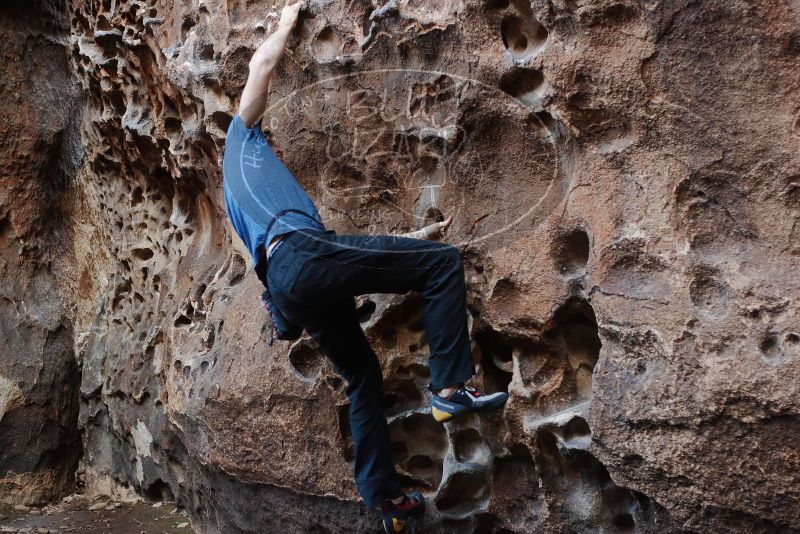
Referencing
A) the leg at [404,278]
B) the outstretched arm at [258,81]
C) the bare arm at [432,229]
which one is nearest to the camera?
the leg at [404,278]

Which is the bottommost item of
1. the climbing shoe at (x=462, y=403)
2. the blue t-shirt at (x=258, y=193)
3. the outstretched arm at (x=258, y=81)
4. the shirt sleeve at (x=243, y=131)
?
the climbing shoe at (x=462, y=403)

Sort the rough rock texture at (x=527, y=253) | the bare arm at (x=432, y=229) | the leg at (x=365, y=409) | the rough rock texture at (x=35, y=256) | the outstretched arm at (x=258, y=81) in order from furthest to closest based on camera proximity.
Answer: the rough rock texture at (x=35, y=256) → the bare arm at (x=432, y=229) → the leg at (x=365, y=409) → the outstretched arm at (x=258, y=81) → the rough rock texture at (x=527, y=253)

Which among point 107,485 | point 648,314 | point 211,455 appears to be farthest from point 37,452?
point 648,314

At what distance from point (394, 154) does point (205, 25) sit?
33.6 inches

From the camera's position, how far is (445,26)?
245 centimetres

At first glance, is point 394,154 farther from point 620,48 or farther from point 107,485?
point 107,485

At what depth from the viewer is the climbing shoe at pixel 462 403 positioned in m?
2.23

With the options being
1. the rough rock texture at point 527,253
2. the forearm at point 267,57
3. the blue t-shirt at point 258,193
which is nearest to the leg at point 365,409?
the rough rock texture at point 527,253

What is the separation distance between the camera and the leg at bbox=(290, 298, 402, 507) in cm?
241

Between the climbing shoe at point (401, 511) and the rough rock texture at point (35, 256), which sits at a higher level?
Result: the rough rock texture at point (35, 256)

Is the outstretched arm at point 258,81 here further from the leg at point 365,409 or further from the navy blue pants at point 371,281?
the leg at point 365,409

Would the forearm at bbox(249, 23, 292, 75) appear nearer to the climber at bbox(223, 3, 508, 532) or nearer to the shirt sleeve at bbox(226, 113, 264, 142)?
the climber at bbox(223, 3, 508, 532)

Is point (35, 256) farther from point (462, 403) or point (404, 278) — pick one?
point (462, 403)

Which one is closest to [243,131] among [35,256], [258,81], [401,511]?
[258,81]
